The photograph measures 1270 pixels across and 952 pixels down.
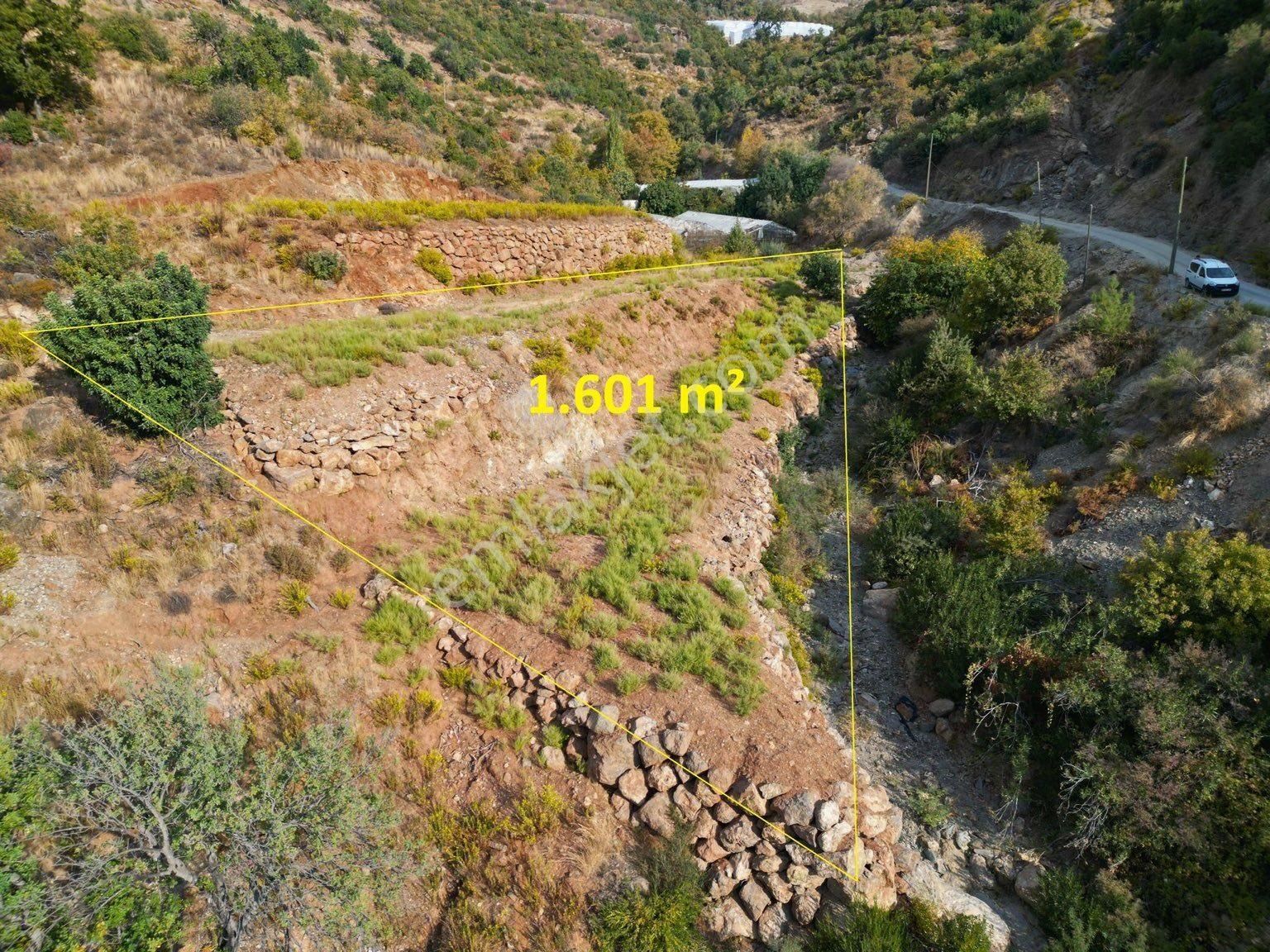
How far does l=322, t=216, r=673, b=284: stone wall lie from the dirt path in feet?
50.3

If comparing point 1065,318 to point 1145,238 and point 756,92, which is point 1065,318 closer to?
point 1145,238

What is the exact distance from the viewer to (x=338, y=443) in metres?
11.0

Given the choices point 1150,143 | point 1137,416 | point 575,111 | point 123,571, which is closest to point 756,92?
point 575,111

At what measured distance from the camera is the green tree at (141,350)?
9781mm

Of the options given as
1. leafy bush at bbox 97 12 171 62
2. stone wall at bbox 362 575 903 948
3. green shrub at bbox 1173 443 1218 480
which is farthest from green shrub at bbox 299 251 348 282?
green shrub at bbox 1173 443 1218 480

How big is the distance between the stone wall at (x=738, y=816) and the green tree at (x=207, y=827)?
276 cm

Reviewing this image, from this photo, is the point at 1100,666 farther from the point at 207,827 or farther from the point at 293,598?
the point at 293,598

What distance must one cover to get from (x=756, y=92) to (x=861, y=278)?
2171 inches

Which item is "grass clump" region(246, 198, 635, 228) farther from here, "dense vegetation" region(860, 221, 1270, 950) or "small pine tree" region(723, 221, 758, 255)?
"dense vegetation" region(860, 221, 1270, 950)

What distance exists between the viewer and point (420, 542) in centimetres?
1077

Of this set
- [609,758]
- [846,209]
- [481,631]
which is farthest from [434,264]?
[846,209]

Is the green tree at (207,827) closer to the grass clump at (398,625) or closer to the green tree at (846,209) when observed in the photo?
the grass clump at (398,625)

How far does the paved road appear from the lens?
660 inches

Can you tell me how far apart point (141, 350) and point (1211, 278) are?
25.5 meters
